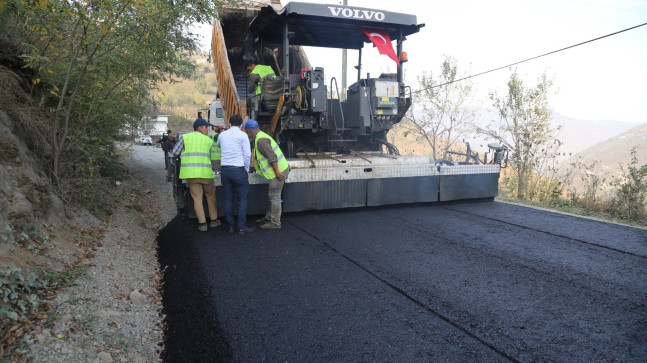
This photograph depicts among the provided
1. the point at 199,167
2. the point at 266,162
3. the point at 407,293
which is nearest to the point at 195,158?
the point at 199,167

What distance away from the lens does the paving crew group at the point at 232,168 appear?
541 centimetres

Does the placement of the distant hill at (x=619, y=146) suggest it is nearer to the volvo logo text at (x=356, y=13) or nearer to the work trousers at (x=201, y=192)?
the volvo logo text at (x=356, y=13)

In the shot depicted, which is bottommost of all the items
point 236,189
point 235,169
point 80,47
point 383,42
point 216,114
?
point 236,189

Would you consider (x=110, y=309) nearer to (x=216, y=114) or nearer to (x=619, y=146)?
(x=216, y=114)

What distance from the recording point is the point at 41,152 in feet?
15.8

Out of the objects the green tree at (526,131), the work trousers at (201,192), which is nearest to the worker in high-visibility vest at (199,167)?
the work trousers at (201,192)

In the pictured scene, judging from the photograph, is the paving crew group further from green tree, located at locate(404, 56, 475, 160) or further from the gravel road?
green tree, located at locate(404, 56, 475, 160)

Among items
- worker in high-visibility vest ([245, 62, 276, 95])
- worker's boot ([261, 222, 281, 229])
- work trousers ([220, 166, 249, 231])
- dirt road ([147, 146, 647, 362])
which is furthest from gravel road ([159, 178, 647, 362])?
worker in high-visibility vest ([245, 62, 276, 95])

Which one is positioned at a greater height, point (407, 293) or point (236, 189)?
point (236, 189)

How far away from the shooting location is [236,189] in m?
5.54

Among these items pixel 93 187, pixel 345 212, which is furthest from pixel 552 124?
pixel 93 187

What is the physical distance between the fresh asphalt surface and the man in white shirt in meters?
0.31

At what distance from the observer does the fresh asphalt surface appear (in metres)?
2.52

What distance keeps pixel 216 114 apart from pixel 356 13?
4.36 m
